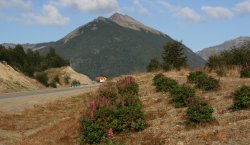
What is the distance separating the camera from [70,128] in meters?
16.0

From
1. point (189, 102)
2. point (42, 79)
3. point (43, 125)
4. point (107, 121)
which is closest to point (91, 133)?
point (107, 121)

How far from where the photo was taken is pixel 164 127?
40.7 feet

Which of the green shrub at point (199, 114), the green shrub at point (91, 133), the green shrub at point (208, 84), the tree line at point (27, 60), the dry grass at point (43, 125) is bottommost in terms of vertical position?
the dry grass at point (43, 125)

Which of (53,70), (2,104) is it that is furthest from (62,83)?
(2,104)

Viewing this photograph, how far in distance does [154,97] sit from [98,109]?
5483 millimetres

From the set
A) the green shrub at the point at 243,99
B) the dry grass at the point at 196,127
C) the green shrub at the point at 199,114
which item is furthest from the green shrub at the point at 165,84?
the green shrub at the point at 199,114

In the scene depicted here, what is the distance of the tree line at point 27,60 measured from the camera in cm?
8244

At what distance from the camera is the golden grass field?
34.4 ft

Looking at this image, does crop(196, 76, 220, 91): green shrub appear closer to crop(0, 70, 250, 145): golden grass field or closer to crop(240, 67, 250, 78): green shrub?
crop(0, 70, 250, 145): golden grass field

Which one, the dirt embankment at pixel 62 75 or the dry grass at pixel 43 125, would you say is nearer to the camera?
the dry grass at pixel 43 125

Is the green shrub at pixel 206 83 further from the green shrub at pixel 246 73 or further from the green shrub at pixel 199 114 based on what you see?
the green shrub at pixel 199 114

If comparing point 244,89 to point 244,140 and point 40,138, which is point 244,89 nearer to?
point 244,140

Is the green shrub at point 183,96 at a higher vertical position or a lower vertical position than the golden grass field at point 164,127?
higher

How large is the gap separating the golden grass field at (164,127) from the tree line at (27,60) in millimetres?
60982
